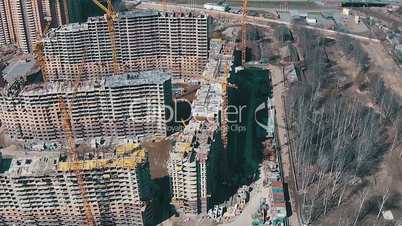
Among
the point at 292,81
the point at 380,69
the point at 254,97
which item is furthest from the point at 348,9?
the point at 254,97

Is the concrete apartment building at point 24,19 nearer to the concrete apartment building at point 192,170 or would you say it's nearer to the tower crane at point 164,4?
the tower crane at point 164,4

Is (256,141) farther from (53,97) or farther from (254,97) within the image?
(53,97)

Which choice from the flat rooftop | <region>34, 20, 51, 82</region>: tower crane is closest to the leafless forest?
the flat rooftop

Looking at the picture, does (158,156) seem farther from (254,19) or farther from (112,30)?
(254,19)

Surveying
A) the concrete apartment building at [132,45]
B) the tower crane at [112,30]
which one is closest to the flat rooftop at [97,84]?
the concrete apartment building at [132,45]

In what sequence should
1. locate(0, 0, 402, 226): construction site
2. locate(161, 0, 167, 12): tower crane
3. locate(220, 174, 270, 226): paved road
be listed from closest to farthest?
locate(0, 0, 402, 226): construction site < locate(220, 174, 270, 226): paved road < locate(161, 0, 167, 12): tower crane

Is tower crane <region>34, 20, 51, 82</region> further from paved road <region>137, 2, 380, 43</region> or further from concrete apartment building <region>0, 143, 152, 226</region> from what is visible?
paved road <region>137, 2, 380, 43</region>
